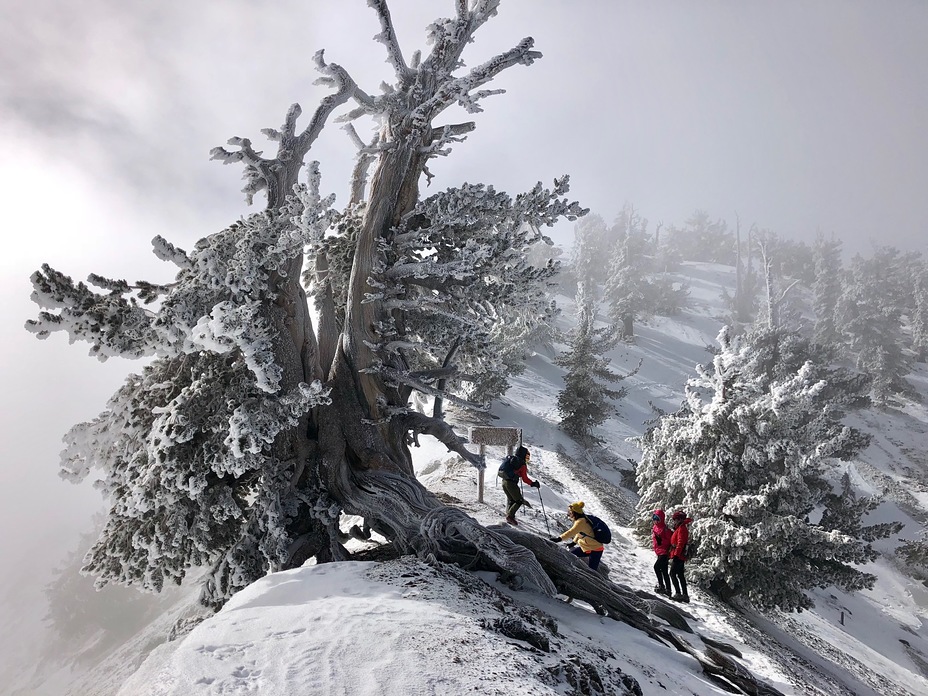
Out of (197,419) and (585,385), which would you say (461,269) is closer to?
(197,419)

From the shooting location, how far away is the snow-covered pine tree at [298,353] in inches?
234

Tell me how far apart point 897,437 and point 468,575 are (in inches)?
1497

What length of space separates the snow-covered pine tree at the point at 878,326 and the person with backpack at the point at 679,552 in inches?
1381

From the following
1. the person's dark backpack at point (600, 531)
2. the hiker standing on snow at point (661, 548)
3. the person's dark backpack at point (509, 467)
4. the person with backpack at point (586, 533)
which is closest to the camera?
the person's dark backpack at point (600, 531)

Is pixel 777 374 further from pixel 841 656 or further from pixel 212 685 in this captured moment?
pixel 212 685

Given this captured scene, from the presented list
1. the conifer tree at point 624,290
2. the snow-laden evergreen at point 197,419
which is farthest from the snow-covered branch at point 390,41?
the conifer tree at point 624,290

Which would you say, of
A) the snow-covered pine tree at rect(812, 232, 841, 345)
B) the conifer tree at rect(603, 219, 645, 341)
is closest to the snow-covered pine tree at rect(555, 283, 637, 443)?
the conifer tree at rect(603, 219, 645, 341)

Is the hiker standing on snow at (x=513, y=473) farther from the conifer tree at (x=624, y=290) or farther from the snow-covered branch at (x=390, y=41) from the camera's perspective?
the conifer tree at (x=624, y=290)

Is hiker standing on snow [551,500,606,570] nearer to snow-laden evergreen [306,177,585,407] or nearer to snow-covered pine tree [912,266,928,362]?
snow-laden evergreen [306,177,585,407]

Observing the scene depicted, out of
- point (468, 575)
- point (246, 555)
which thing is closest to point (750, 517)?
point (468, 575)

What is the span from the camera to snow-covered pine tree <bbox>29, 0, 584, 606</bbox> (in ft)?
19.5

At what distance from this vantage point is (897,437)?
29734 mm

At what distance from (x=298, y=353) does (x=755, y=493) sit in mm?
10200

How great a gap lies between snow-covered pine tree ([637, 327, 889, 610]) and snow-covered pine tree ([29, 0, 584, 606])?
5551 millimetres
